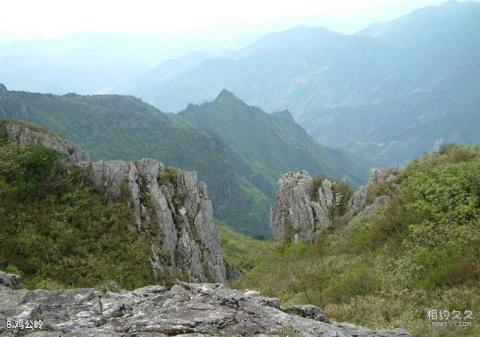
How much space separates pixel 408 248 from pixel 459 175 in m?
4.14

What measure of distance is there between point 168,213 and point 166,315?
26929mm

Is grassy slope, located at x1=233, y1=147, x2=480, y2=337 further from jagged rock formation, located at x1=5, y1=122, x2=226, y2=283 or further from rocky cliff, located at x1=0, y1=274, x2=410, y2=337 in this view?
jagged rock formation, located at x1=5, y1=122, x2=226, y2=283

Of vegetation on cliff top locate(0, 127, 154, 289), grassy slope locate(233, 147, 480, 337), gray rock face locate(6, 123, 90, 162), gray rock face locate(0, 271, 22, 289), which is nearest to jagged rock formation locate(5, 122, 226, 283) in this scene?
gray rock face locate(6, 123, 90, 162)

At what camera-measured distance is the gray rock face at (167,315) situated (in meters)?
10.3

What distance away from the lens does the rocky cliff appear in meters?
10.3

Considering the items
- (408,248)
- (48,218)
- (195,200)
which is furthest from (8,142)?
(408,248)

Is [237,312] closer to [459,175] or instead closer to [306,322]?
[306,322]

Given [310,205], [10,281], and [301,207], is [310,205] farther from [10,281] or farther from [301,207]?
→ [10,281]

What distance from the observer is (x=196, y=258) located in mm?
37812

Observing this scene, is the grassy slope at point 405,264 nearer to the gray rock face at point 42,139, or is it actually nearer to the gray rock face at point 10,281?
the gray rock face at point 10,281

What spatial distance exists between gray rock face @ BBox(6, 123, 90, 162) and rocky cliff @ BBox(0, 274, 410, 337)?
110 ft

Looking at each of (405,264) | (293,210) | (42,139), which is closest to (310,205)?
(293,210)

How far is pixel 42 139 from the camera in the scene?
51562 millimetres

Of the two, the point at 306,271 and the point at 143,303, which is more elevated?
the point at 143,303
